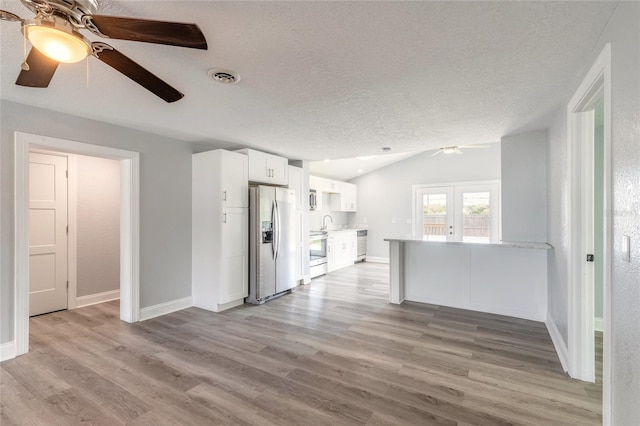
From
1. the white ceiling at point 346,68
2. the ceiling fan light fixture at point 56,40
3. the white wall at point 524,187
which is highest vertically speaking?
the white ceiling at point 346,68

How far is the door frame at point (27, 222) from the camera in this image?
104 inches

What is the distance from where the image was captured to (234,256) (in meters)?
4.09

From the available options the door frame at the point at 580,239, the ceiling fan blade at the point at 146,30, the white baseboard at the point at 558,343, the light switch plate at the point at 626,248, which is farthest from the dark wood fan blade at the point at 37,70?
the white baseboard at the point at 558,343

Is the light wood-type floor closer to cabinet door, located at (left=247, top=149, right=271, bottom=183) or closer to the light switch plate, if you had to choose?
the light switch plate

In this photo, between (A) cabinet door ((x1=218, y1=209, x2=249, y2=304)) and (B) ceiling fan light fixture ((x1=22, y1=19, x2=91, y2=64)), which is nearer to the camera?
(B) ceiling fan light fixture ((x1=22, y1=19, x2=91, y2=64))

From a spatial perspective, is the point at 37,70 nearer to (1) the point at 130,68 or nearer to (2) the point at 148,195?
(1) the point at 130,68

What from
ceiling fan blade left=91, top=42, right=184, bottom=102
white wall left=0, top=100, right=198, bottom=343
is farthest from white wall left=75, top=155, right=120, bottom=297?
ceiling fan blade left=91, top=42, right=184, bottom=102

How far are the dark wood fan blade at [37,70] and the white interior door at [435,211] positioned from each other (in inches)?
275

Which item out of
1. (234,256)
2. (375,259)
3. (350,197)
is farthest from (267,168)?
(375,259)

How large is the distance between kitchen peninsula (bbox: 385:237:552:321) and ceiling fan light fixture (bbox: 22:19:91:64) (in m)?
3.78

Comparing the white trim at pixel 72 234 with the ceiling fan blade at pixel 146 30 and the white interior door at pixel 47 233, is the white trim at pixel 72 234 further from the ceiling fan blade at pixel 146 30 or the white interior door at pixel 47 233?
the ceiling fan blade at pixel 146 30

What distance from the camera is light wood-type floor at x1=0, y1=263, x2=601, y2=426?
1914mm

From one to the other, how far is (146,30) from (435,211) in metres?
7.15

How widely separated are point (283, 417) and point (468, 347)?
77.1 inches
